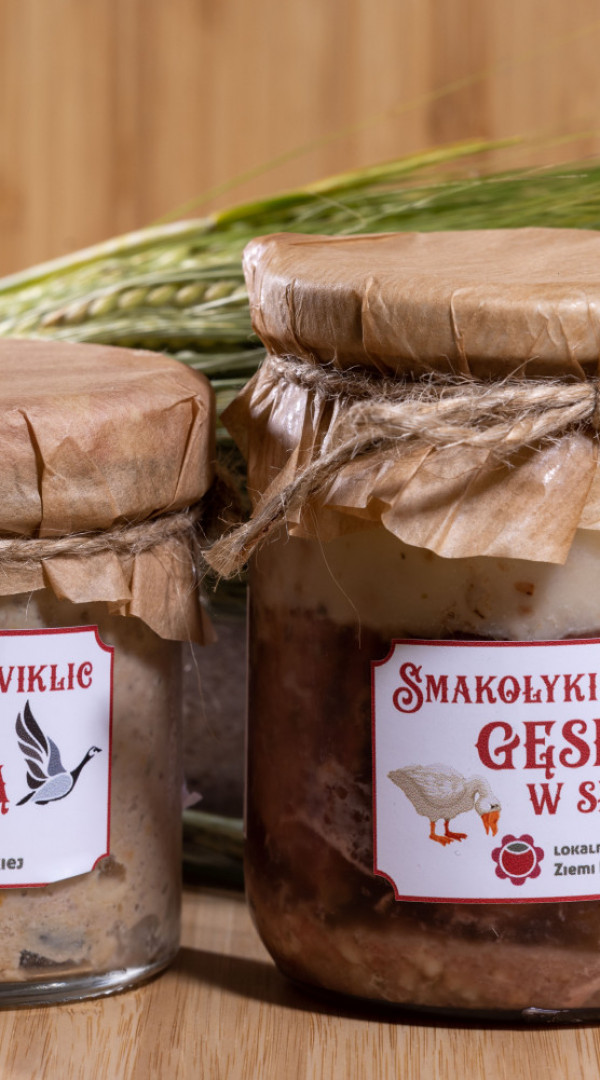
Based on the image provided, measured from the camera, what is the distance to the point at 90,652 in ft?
2.13

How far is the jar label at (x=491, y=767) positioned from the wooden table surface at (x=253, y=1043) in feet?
0.23

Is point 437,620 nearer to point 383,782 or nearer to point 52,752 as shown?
point 383,782

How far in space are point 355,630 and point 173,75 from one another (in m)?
0.99

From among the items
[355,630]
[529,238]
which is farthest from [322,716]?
[529,238]

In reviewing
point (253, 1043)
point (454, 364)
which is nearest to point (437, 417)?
point (454, 364)

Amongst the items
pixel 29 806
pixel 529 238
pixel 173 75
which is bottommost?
pixel 29 806

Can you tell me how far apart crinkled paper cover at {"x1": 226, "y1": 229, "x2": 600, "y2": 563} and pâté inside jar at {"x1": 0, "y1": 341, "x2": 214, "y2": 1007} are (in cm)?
8

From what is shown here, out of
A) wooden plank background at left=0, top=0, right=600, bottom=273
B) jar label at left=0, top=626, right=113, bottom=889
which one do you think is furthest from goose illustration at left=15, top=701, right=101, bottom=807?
wooden plank background at left=0, top=0, right=600, bottom=273

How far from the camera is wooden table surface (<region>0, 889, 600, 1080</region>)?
60 centimetres

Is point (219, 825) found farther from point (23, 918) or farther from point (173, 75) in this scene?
point (173, 75)

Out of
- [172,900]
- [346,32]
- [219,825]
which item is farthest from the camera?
[346,32]

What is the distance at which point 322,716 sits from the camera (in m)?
0.64

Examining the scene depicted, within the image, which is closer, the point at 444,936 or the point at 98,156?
the point at 444,936

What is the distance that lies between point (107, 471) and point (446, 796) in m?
0.22
